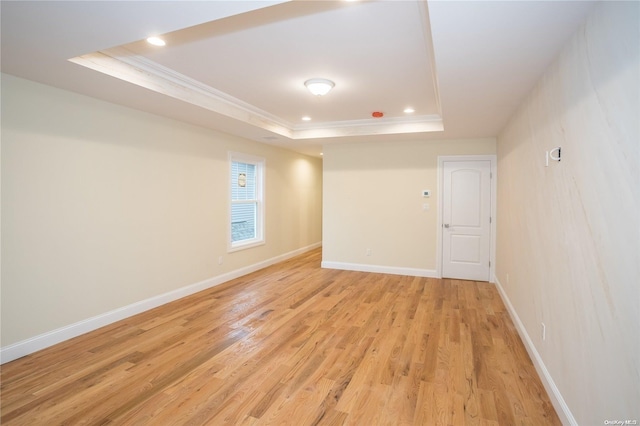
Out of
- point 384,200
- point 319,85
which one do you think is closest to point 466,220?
point 384,200

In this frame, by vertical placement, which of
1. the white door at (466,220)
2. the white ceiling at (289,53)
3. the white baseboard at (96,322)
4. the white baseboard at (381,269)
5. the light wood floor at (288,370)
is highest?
the white ceiling at (289,53)

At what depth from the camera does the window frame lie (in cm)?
541

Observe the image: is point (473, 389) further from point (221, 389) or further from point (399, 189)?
point (399, 189)

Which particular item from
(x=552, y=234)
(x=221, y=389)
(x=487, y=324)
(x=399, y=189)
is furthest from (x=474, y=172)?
(x=221, y=389)

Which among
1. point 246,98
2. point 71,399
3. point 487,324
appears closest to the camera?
point 71,399

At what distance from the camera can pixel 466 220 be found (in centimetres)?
557

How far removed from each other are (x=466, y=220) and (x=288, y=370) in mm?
4148

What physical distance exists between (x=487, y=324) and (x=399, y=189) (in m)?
2.86

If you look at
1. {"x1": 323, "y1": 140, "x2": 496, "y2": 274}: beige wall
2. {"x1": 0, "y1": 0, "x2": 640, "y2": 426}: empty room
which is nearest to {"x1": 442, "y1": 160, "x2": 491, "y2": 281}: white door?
{"x1": 0, "y1": 0, "x2": 640, "y2": 426}: empty room

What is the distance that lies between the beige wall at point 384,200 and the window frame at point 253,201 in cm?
123

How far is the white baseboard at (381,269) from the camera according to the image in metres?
5.80

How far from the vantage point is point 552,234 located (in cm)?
231

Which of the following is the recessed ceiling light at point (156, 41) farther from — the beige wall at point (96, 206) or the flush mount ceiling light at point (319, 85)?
the flush mount ceiling light at point (319, 85)

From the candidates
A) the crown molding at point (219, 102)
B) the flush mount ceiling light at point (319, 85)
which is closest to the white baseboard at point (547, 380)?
the crown molding at point (219, 102)
